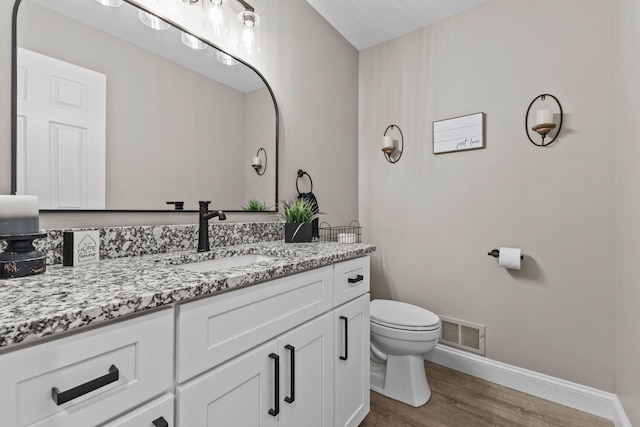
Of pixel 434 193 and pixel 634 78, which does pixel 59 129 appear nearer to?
pixel 434 193

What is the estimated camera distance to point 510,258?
1.77m

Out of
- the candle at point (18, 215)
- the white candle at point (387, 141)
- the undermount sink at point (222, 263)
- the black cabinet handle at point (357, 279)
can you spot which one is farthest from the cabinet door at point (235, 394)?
the white candle at point (387, 141)

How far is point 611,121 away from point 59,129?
8.15ft

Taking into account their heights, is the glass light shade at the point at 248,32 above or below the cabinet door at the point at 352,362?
above

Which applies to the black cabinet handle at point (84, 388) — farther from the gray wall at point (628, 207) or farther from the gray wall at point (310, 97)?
the gray wall at point (628, 207)

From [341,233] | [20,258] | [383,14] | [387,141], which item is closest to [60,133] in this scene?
[20,258]

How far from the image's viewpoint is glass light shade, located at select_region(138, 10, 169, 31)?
3.92 ft

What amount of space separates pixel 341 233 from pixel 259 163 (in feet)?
2.81

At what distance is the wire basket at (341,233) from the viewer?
1956mm

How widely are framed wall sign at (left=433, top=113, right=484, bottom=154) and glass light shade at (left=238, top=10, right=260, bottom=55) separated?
1335 mm

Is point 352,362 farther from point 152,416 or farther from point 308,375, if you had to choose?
point 152,416

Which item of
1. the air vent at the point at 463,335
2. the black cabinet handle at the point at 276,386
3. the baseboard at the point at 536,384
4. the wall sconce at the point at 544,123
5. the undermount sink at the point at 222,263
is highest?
the wall sconce at the point at 544,123

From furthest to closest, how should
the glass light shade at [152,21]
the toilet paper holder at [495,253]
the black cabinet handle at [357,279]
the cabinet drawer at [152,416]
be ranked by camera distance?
the toilet paper holder at [495,253]
the black cabinet handle at [357,279]
the glass light shade at [152,21]
the cabinet drawer at [152,416]

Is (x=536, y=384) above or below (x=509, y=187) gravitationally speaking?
below
